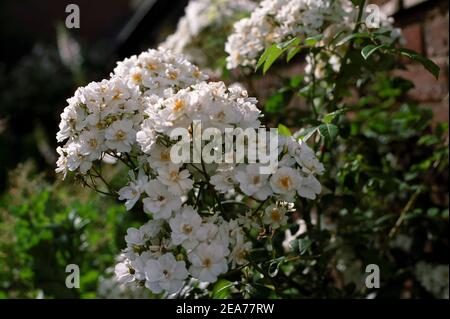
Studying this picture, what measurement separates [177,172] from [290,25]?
660mm

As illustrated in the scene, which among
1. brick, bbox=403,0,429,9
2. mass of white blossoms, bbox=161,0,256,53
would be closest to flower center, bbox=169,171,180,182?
brick, bbox=403,0,429,9

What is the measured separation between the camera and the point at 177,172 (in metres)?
1.06

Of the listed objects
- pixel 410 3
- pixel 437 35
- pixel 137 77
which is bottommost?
pixel 137 77

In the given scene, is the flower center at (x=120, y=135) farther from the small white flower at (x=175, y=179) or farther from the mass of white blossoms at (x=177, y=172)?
the small white flower at (x=175, y=179)

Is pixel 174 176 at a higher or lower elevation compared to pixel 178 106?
lower

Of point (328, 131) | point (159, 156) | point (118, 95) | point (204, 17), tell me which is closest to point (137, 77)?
point (118, 95)

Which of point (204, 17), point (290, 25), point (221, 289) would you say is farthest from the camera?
point (204, 17)

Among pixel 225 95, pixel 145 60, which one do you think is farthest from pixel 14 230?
pixel 225 95

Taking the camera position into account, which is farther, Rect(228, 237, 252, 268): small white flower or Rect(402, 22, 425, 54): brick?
Rect(402, 22, 425, 54): brick

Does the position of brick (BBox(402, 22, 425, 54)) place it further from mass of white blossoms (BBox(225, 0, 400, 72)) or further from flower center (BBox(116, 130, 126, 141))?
flower center (BBox(116, 130, 126, 141))

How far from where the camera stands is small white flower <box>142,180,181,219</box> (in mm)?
1051

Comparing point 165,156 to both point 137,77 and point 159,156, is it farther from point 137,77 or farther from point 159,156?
point 137,77

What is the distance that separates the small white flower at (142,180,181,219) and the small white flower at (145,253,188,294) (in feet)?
0.25

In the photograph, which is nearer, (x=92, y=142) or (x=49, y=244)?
(x=92, y=142)
